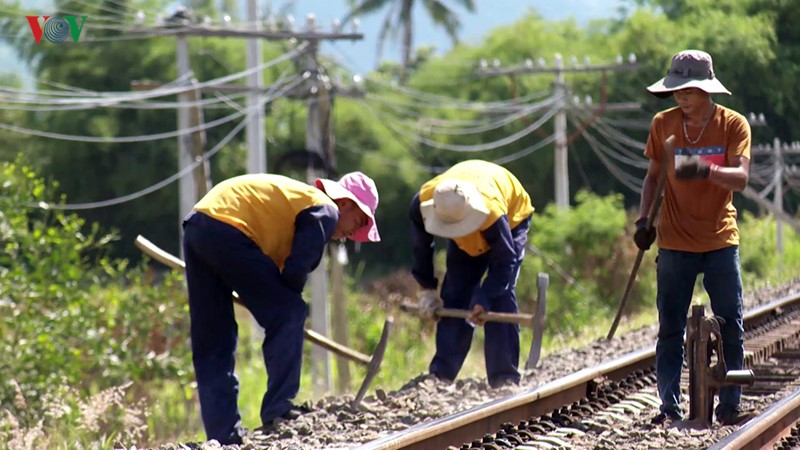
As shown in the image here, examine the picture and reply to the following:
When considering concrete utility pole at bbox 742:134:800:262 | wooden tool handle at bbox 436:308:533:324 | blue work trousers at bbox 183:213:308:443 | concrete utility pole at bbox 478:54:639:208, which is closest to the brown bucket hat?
blue work trousers at bbox 183:213:308:443

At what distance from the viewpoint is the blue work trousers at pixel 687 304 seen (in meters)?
6.72

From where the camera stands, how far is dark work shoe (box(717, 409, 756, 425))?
6.60m

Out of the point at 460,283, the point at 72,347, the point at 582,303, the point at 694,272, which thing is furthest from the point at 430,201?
the point at 582,303

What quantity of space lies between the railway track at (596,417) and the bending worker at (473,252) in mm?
883

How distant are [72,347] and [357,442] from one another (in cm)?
696

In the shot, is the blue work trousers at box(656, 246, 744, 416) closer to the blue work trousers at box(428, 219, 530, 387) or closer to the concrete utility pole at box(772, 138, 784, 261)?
the blue work trousers at box(428, 219, 530, 387)

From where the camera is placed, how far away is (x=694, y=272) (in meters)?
6.79

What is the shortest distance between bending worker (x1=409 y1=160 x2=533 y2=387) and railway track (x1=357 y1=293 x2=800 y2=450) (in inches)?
34.8

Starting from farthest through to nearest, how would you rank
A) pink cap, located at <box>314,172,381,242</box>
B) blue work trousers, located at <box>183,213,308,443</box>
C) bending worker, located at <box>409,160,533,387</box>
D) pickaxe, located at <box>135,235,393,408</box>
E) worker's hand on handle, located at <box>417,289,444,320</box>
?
worker's hand on handle, located at <box>417,289,444,320</box> → bending worker, located at <box>409,160,533,387</box> → pickaxe, located at <box>135,235,393,408</box> → pink cap, located at <box>314,172,381,242</box> → blue work trousers, located at <box>183,213,308,443</box>

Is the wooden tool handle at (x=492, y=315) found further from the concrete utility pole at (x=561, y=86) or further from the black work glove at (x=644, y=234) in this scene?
the concrete utility pole at (x=561, y=86)

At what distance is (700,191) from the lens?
21.7 ft

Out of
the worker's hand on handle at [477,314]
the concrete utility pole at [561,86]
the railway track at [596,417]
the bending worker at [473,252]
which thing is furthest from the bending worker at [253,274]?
the concrete utility pole at [561,86]

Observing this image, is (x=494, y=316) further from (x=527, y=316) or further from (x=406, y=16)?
(x=406, y=16)

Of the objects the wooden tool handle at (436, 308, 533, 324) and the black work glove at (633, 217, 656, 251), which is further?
the wooden tool handle at (436, 308, 533, 324)
